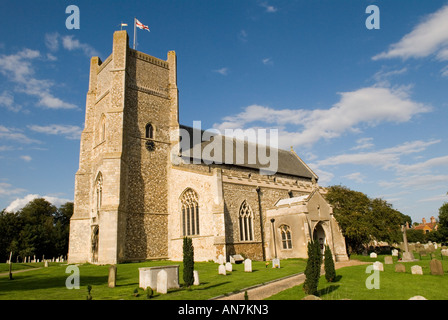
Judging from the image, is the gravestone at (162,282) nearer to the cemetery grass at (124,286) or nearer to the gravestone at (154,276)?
the cemetery grass at (124,286)

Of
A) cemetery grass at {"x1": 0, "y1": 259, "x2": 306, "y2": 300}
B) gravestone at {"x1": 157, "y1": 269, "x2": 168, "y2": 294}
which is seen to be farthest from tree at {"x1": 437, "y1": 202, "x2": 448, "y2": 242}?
gravestone at {"x1": 157, "y1": 269, "x2": 168, "y2": 294}

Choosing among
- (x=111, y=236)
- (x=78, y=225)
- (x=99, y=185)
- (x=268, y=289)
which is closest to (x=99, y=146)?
(x=99, y=185)

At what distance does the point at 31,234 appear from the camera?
38656 millimetres

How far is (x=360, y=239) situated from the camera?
28.9 meters

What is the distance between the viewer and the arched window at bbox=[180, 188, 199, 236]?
24.6 m

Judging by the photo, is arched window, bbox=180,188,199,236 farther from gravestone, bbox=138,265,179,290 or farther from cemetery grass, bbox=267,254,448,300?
cemetery grass, bbox=267,254,448,300

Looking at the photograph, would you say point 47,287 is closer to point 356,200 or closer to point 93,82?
point 93,82

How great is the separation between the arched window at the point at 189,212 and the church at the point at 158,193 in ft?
0.27

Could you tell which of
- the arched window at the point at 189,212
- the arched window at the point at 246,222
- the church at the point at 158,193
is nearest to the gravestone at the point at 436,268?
the church at the point at 158,193

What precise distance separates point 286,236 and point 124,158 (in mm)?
15039

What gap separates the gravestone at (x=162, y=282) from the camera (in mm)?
11953

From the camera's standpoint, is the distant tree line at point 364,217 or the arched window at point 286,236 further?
the distant tree line at point 364,217

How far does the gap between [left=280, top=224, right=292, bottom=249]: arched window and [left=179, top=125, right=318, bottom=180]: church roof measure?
7.77 meters

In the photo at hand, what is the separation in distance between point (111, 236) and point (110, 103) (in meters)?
11.0
